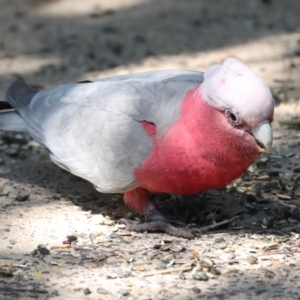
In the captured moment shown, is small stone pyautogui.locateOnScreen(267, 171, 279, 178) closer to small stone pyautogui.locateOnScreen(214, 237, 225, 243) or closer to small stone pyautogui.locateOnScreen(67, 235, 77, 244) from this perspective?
small stone pyautogui.locateOnScreen(214, 237, 225, 243)

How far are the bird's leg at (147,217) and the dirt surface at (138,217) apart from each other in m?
0.06

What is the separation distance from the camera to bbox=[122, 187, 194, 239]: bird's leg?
4.34 m

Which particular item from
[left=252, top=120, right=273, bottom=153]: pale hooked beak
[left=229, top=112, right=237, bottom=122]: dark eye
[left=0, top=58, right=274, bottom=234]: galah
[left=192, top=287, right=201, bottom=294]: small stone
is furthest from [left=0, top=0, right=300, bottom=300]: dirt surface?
[left=229, top=112, right=237, bottom=122]: dark eye

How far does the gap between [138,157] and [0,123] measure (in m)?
1.28

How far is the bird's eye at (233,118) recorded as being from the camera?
3.83 m

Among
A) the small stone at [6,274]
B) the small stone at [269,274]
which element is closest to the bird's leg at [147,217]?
the small stone at [269,274]

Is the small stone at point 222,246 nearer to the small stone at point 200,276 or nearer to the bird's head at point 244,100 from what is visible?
the small stone at point 200,276

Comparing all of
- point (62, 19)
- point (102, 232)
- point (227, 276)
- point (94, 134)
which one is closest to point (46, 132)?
point (94, 134)

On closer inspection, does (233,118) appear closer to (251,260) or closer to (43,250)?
(251,260)

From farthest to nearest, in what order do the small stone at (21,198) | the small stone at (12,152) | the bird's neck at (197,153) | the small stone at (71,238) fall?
the small stone at (12,152) < the small stone at (21,198) < the small stone at (71,238) < the bird's neck at (197,153)

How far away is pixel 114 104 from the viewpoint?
445 centimetres

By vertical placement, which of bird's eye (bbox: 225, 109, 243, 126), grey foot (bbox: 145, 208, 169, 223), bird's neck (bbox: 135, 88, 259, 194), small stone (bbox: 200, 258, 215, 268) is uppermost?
bird's eye (bbox: 225, 109, 243, 126)

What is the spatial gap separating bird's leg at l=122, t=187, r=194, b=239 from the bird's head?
773 mm

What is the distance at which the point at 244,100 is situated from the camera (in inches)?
148
